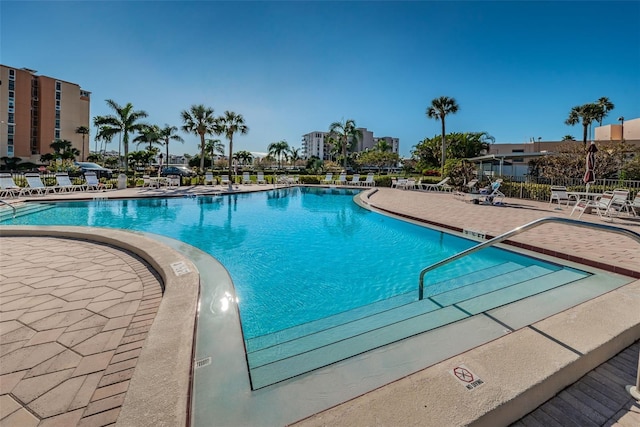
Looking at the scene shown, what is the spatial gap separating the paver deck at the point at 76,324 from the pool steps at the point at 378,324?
776mm

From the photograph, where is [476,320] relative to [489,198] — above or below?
below

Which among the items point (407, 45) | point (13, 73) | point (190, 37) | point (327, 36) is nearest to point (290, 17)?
point (327, 36)

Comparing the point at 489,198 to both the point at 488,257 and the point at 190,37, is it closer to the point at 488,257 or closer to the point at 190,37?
the point at 488,257

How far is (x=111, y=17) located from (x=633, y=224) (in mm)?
16580

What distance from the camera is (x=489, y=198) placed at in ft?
39.6

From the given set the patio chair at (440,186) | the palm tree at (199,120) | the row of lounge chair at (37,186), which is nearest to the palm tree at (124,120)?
the palm tree at (199,120)

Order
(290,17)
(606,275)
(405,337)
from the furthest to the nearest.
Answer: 1. (290,17)
2. (606,275)
3. (405,337)

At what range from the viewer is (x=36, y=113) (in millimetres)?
46094

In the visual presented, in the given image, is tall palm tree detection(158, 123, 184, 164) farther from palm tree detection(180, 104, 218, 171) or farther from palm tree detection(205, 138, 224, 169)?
palm tree detection(180, 104, 218, 171)

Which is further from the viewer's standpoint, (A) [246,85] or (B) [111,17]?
(A) [246,85]

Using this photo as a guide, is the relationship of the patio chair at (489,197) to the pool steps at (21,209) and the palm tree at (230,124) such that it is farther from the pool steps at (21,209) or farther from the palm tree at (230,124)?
the palm tree at (230,124)

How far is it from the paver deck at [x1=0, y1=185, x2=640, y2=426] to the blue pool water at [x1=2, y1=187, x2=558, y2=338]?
1.10 m

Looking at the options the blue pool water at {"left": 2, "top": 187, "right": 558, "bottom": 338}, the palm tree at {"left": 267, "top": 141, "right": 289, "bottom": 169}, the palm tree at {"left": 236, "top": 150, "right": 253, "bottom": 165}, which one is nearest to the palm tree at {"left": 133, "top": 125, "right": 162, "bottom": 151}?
the palm tree at {"left": 236, "top": 150, "right": 253, "bottom": 165}

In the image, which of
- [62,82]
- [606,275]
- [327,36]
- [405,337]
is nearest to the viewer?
[405,337]
